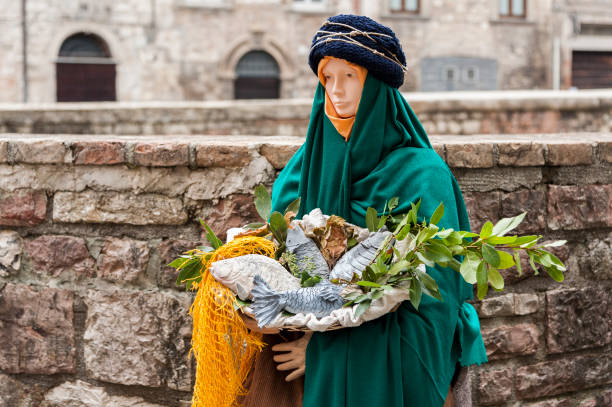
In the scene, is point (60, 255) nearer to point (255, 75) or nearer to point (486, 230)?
point (486, 230)

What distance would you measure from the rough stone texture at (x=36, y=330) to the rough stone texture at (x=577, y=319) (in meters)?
2.08

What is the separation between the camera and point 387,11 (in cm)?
1959

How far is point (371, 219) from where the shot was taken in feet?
6.03

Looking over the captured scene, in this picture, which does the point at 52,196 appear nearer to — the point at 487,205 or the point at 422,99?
the point at 487,205

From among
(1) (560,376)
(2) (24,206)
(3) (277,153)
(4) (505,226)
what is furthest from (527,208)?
(2) (24,206)

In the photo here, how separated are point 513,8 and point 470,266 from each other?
2082 cm

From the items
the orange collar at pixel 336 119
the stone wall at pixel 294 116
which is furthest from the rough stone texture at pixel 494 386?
the stone wall at pixel 294 116

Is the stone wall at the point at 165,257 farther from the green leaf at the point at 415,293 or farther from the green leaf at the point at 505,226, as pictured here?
the green leaf at the point at 415,293

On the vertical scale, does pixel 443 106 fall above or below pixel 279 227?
above

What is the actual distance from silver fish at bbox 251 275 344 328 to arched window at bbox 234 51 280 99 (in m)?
17.9

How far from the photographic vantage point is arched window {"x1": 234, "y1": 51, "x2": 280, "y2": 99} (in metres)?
19.3

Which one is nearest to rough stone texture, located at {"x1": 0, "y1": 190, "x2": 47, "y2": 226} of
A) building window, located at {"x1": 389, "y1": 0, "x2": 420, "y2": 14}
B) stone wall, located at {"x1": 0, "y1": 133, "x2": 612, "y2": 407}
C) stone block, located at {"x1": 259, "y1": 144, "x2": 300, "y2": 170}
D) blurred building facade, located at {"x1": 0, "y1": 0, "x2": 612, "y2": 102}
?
stone wall, located at {"x1": 0, "y1": 133, "x2": 612, "y2": 407}

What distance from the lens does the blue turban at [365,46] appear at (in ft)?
6.06

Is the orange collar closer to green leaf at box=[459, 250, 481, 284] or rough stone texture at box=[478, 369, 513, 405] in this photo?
green leaf at box=[459, 250, 481, 284]
